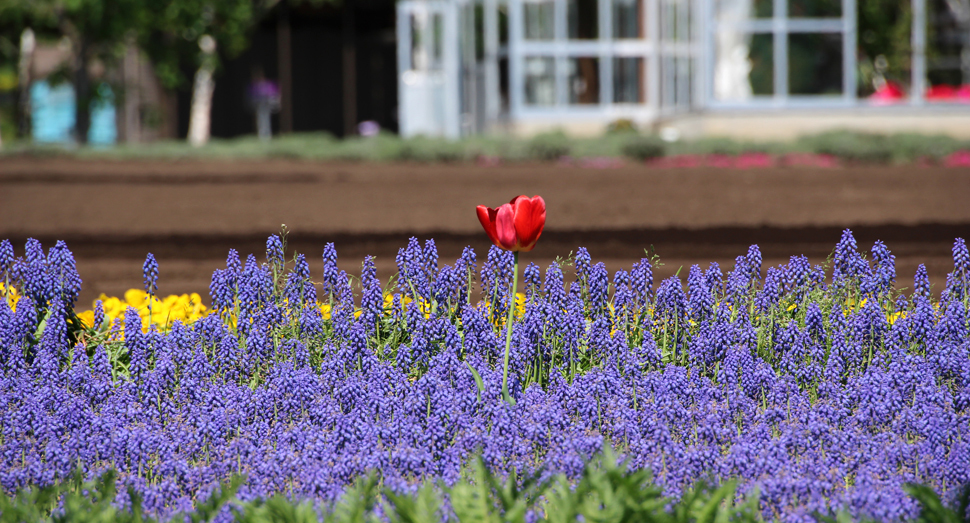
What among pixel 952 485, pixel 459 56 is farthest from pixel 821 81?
pixel 952 485

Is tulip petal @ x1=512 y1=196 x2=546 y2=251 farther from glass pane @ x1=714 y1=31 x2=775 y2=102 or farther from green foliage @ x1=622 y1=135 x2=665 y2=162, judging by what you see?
glass pane @ x1=714 y1=31 x2=775 y2=102

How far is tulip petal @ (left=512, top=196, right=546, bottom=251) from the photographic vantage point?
2467 mm

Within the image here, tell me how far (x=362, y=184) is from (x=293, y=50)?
13849 mm

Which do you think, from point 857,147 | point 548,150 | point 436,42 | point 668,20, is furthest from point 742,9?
point 436,42

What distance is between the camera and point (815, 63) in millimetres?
11711

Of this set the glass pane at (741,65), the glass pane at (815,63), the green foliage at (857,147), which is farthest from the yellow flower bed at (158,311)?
the glass pane at (815,63)

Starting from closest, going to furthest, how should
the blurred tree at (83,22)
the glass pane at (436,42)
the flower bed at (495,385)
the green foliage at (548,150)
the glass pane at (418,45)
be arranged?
the flower bed at (495,385) → the green foliage at (548,150) → the blurred tree at (83,22) → the glass pane at (436,42) → the glass pane at (418,45)

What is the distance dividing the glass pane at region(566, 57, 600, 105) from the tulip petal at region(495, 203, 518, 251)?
11.2 m

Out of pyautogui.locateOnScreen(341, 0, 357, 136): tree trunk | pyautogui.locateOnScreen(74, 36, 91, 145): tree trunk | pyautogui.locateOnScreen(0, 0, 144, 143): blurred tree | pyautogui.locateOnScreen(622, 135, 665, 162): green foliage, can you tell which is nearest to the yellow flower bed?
pyautogui.locateOnScreen(622, 135, 665, 162): green foliage

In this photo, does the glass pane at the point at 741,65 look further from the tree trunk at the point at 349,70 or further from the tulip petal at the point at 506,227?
the tulip petal at the point at 506,227

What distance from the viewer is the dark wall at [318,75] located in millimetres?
20156

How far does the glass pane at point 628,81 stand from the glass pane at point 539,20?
1.06 m

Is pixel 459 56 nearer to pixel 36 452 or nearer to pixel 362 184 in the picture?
pixel 362 184

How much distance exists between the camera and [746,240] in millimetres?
5879
